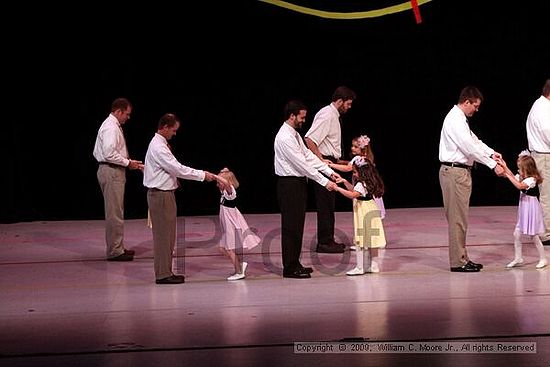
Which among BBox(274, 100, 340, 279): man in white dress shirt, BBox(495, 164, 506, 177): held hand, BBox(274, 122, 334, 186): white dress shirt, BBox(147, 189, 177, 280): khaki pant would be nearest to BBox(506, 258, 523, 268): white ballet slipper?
BBox(495, 164, 506, 177): held hand

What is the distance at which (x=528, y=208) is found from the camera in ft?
29.3

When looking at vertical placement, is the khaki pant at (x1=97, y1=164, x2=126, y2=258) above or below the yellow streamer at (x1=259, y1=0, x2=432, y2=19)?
below

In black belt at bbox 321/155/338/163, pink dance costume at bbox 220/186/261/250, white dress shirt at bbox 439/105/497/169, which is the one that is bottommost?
pink dance costume at bbox 220/186/261/250

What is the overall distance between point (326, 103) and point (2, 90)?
367cm

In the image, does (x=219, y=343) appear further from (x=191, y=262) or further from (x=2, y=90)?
(x=2, y=90)

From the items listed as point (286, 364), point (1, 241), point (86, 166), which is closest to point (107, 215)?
point (1, 241)

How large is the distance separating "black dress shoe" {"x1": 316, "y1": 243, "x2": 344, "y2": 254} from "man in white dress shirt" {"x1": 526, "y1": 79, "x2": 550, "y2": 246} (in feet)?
6.30

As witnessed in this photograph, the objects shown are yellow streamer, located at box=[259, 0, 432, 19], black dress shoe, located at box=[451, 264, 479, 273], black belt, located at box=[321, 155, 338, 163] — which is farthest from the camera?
yellow streamer, located at box=[259, 0, 432, 19]

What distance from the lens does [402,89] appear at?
512 inches

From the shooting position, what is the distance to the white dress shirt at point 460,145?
866 centimetres

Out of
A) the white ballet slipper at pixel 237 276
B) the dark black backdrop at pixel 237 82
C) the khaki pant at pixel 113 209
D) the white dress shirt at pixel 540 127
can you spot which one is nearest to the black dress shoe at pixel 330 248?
the white ballet slipper at pixel 237 276

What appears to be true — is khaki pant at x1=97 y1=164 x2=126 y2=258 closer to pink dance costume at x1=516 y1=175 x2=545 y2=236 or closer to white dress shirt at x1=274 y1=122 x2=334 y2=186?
white dress shirt at x1=274 y1=122 x2=334 y2=186

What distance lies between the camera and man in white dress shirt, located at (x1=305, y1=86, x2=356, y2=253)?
10203 millimetres

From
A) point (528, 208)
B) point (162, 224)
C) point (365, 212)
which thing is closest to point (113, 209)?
point (162, 224)
